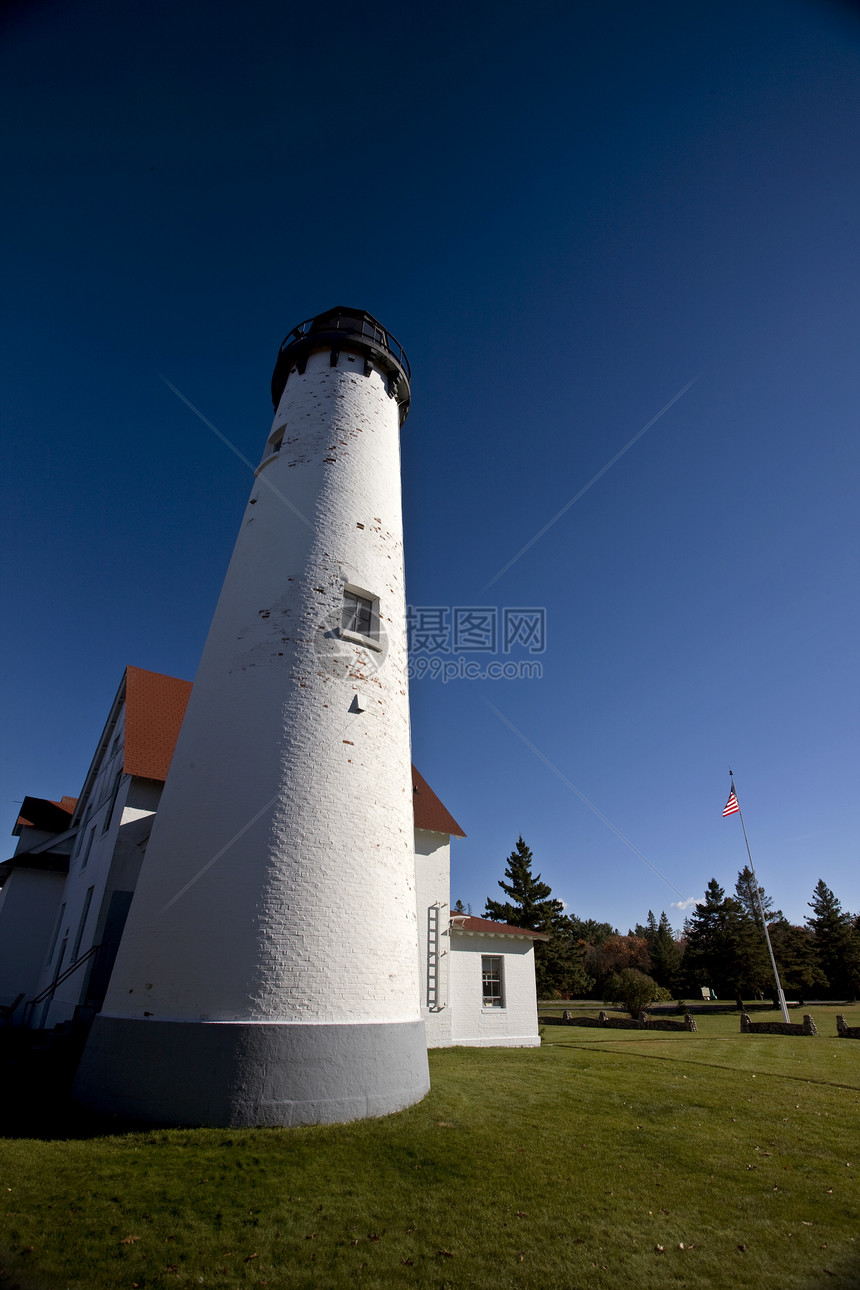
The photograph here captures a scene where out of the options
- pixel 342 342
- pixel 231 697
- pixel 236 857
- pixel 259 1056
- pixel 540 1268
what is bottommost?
pixel 540 1268

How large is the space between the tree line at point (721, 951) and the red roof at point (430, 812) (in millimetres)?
23793

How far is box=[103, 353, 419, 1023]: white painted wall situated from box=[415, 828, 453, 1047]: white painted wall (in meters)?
8.29

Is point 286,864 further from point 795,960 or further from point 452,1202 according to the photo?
point 795,960

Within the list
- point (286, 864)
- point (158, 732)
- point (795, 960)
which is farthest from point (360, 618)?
point (795, 960)

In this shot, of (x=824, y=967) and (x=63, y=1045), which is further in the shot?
(x=824, y=967)

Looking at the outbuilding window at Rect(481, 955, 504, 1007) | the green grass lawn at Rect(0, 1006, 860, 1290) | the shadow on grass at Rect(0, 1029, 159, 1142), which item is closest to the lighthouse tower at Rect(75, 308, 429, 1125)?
the shadow on grass at Rect(0, 1029, 159, 1142)

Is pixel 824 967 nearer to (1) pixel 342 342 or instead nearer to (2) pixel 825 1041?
(2) pixel 825 1041

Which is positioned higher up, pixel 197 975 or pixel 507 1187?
pixel 197 975

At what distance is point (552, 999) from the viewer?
53594 millimetres

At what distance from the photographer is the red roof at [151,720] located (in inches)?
559

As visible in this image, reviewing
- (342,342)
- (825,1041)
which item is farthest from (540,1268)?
(825,1041)

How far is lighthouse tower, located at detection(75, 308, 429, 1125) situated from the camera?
7289mm

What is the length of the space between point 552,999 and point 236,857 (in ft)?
181

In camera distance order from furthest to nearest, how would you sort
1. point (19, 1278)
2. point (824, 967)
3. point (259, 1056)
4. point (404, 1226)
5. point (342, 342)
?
1. point (824, 967)
2. point (342, 342)
3. point (259, 1056)
4. point (404, 1226)
5. point (19, 1278)
